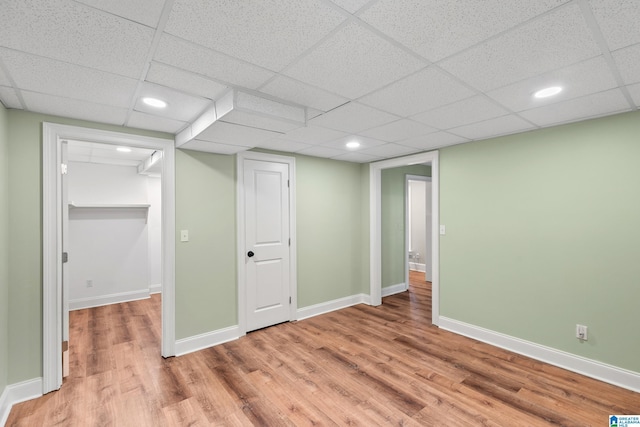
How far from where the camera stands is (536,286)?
300 centimetres

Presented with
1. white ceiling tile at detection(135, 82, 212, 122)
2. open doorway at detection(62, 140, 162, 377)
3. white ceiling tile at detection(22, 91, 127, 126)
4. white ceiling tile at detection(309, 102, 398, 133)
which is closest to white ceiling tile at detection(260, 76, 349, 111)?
white ceiling tile at detection(309, 102, 398, 133)

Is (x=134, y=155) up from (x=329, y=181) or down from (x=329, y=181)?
up

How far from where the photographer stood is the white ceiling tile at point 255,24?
123 cm

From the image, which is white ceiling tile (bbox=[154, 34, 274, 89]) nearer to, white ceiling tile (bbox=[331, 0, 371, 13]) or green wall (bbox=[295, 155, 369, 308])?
white ceiling tile (bbox=[331, 0, 371, 13])

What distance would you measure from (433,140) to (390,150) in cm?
62

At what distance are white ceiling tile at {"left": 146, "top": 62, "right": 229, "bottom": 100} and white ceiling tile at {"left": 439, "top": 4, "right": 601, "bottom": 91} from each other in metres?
1.42

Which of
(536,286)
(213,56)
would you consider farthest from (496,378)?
(213,56)

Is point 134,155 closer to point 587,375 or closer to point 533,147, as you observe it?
point 533,147

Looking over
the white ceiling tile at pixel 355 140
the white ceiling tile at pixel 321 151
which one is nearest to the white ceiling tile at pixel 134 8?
the white ceiling tile at pixel 355 140

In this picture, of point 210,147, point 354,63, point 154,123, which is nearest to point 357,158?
point 210,147

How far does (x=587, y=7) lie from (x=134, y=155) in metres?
5.01

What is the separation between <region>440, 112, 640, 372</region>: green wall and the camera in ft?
8.19

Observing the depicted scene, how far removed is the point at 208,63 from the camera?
166cm

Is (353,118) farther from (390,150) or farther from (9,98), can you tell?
(9,98)
